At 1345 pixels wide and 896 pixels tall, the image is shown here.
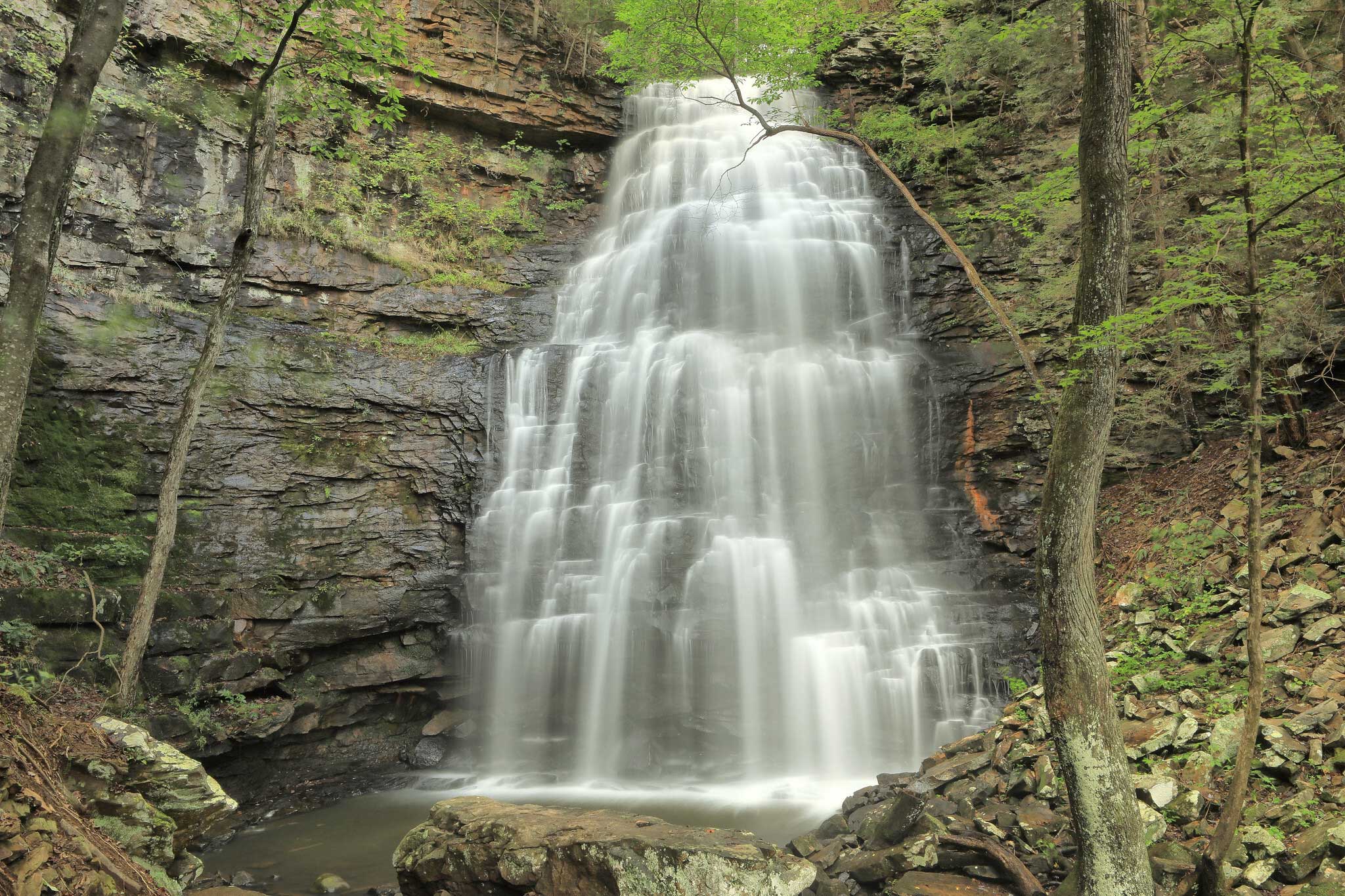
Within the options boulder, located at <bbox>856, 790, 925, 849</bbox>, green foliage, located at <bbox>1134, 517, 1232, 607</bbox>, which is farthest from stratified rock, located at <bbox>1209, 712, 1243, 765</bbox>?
boulder, located at <bbox>856, 790, 925, 849</bbox>

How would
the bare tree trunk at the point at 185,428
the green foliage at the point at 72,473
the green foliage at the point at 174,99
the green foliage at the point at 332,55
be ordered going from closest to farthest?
the bare tree trunk at the point at 185,428 < the green foliage at the point at 332,55 < the green foliage at the point at 72,473 < the green foliage at the point at 174,99

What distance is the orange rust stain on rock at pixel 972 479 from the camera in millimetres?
11375

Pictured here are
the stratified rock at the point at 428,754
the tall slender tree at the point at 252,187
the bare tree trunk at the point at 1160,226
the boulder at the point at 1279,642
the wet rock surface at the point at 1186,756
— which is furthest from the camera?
the stratified rock at the point at 428,754

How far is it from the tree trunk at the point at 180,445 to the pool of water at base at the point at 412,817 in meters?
2.18

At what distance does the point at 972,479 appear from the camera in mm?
11812

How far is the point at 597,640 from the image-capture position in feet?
35.6

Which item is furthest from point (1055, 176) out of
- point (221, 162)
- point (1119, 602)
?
point (221, 162)

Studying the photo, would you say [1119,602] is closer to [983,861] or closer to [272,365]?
[983,861]

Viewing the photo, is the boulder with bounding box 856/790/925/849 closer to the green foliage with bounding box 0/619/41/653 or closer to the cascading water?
the cascading water

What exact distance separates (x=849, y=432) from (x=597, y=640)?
4.96m

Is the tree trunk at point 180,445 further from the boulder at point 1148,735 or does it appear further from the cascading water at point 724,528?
the boulder at point 1148,735

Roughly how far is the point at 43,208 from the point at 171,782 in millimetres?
4293

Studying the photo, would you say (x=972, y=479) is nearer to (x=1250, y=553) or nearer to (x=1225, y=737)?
(x=1225, y=737)

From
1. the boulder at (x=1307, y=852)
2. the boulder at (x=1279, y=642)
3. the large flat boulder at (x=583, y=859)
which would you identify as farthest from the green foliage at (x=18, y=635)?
the boulder at (x=1279, y=642)
